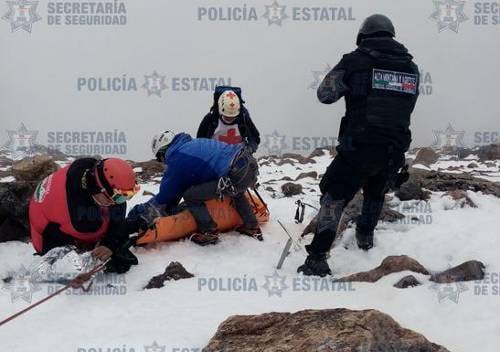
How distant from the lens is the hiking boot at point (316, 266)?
492cm

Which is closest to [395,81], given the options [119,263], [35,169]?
[119,263]

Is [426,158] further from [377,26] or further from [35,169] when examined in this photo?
[377,26]

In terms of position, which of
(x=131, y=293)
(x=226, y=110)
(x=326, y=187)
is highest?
(x=226, y=110)

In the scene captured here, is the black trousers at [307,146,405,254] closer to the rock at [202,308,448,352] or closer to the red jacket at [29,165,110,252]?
the rock at [202,308,448,352]

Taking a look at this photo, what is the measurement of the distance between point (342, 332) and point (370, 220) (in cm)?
270

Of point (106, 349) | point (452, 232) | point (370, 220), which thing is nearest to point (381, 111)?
point (370, 220)

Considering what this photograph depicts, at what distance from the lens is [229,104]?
7477 millimetres

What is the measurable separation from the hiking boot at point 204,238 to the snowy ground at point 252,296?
96mm

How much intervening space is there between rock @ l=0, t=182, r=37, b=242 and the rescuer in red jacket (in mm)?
1486

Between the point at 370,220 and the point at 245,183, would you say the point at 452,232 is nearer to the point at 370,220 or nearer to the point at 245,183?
the point at 370,220

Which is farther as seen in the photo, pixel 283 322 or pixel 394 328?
pixel 283 322

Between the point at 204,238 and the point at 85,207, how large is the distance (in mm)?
1659

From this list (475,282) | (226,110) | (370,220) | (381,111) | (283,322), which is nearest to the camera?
(283,322)

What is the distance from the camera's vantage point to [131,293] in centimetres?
453
